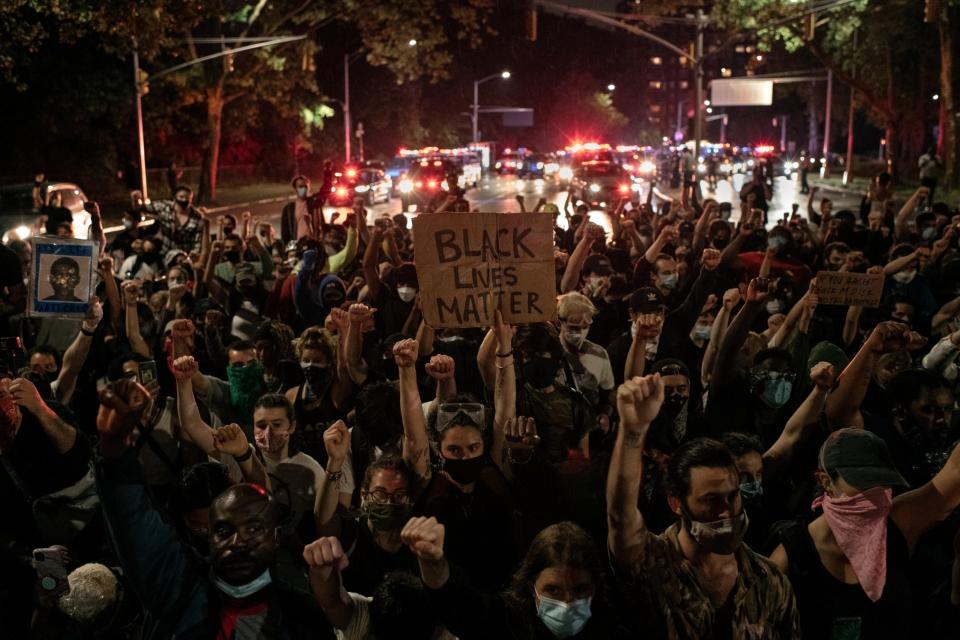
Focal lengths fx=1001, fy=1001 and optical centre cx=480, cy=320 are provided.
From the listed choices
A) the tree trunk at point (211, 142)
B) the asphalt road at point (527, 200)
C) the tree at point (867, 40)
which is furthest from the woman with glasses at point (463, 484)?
the tree trunk at point (211, 142)

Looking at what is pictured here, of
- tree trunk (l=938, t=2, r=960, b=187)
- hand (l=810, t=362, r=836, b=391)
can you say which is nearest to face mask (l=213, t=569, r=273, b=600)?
hand (l=810, t=362, r=836, b=391)

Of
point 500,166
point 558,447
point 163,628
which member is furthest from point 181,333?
point 500,166

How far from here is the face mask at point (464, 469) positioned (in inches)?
165

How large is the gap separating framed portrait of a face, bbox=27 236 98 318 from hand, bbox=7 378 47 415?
152 centimetres

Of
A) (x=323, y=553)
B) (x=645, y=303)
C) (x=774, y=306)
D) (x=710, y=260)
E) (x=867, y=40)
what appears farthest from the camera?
(x=867, y=40)

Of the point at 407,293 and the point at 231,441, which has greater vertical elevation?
the point at 407,293

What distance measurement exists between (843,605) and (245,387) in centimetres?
340

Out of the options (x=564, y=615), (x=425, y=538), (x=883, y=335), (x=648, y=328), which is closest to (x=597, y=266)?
(x=648, y=328)

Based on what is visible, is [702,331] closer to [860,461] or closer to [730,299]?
[730,299]

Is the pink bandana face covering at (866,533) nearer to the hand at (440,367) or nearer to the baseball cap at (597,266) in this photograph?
the hand at (440,367)

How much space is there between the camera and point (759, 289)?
5289 mm

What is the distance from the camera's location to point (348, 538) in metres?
4.19

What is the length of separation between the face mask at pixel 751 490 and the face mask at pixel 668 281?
366cm

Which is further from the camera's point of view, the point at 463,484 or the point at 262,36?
the point at 262,36
